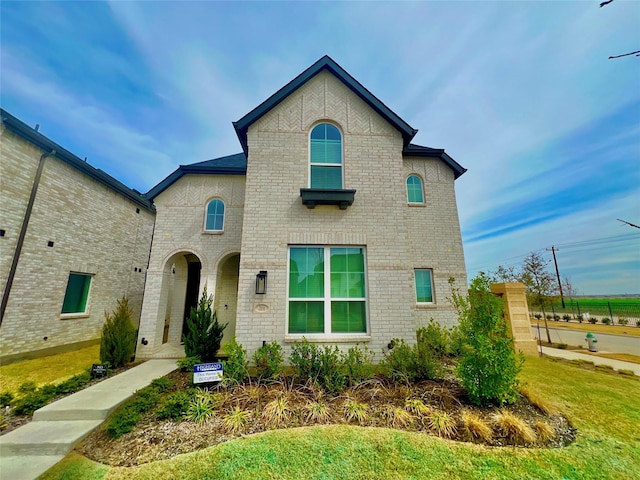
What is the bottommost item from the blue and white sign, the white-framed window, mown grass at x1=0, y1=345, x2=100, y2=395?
mown grass at x1=0, y1=345, x2=100, y2=395

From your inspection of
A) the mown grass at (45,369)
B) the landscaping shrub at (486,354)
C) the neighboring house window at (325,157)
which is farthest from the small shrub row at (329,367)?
the mown grass at (45,369)

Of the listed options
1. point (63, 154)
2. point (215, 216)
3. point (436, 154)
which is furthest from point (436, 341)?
point (63, 154)

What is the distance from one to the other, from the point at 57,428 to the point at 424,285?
9.97m

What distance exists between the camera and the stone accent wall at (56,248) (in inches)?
294

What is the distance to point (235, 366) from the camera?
5117 millimetres

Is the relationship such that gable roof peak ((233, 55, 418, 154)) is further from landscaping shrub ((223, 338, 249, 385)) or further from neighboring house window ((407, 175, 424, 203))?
landscaping shrub ((223, 338, 249, 385))

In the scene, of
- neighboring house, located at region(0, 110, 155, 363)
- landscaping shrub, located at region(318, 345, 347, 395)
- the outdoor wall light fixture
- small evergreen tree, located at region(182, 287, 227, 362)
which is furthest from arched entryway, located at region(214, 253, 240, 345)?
neighboring house, located at region(0, 110, 155, 363)

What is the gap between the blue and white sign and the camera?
481cm

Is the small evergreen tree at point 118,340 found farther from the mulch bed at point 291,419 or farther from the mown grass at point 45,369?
the mulch bed at point 291,419

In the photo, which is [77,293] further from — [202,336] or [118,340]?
[202,336]

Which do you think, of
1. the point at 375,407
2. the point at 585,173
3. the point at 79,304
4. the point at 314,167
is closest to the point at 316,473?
the point at 375,407

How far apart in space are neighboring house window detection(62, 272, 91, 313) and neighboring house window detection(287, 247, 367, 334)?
958 centimetres

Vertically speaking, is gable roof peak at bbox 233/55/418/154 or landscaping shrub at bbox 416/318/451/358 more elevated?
gable roof peak at bbox 233/55/418/154

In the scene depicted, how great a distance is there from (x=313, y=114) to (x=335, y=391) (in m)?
7.02
